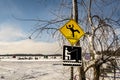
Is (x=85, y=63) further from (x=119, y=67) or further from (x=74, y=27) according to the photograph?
(x=74, y=27)

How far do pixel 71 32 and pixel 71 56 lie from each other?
729 millimetres

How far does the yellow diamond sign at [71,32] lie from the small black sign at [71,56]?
0.72 feet

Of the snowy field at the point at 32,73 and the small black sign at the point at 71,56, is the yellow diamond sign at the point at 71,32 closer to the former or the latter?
the small black sign at the point at 71,56

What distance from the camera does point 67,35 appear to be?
9.52 metres

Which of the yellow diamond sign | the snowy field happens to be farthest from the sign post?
the snowy field

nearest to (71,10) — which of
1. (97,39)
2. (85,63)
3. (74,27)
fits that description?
(97,39)

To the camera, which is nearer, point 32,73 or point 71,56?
point 71,56

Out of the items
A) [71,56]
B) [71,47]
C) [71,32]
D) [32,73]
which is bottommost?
[32,73]

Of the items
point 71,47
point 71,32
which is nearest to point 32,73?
point 71,32

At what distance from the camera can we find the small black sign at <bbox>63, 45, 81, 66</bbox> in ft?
30.4

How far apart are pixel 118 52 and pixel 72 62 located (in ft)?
16.1

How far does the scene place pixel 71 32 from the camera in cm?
961

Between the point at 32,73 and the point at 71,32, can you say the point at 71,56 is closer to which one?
the point at 71,32

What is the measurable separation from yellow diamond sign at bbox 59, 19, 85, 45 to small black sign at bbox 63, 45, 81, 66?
220 mm
